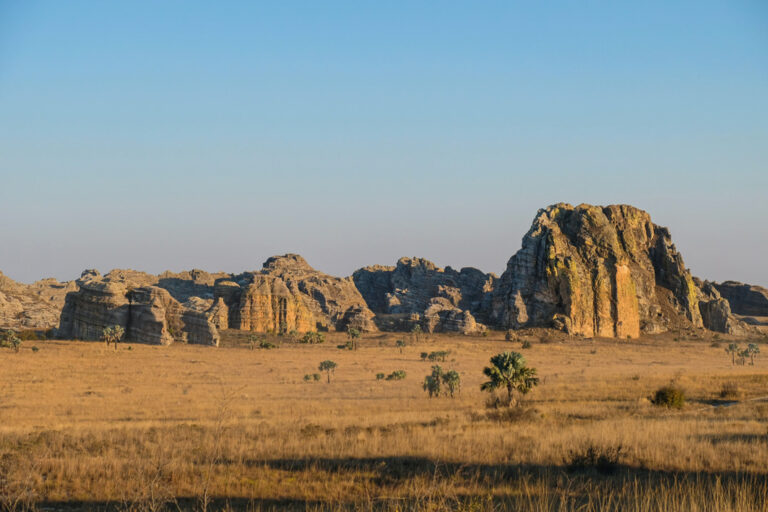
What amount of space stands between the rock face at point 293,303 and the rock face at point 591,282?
31.7 metres

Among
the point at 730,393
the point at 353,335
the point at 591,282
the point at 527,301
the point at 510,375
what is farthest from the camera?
the point at 527,301

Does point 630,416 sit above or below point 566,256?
below

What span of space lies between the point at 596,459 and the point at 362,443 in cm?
686

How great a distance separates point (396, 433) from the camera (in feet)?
66.2

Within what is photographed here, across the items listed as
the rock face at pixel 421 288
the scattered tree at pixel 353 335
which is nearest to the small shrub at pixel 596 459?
the scattered tree at pixel 353 335

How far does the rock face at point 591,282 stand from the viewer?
108438 mm

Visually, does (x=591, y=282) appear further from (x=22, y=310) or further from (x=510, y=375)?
(x=22, y=310)

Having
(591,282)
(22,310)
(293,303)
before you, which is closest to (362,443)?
(293,303)

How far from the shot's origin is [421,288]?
16438cm

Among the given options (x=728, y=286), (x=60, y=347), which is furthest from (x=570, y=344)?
(x=728, y=286)

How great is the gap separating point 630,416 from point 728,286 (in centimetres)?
18507

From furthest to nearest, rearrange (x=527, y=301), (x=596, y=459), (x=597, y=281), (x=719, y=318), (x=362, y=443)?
1. (x=719, y=318)
2. (x=527, y=301)
3. (x=597, y=281)
4. (x=362, y=443)
5. (x=596, y=459)

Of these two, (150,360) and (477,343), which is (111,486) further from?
(477,343)

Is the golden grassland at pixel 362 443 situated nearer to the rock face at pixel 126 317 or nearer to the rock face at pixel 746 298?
the rock face at pixel 126 317
